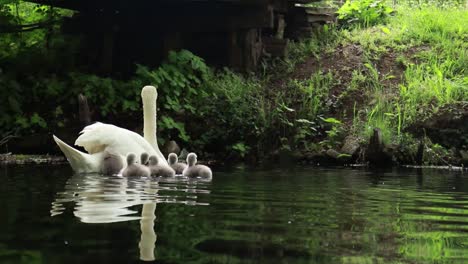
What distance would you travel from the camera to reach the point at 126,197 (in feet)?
20.8

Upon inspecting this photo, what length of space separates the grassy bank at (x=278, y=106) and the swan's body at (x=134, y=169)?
547cm

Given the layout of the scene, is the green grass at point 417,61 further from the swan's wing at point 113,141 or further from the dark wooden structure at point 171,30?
the swan's wing at point 113,141

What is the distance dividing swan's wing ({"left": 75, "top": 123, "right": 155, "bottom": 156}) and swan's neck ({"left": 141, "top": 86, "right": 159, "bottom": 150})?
0.60 meters

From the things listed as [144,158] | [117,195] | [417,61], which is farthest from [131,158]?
[417,61]

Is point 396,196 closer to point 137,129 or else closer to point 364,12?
point 137,129

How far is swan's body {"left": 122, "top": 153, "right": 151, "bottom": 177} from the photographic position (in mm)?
8852

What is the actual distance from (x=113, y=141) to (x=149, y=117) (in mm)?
1145

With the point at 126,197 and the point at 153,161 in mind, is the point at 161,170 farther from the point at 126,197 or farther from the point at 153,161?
the point at 126,197

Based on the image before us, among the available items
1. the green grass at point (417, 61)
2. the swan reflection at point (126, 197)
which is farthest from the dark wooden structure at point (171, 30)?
the swan reflection at point (126, 197)

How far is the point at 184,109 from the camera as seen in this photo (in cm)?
1550

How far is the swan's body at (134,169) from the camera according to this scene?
348 inches

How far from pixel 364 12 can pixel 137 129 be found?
28.0ft

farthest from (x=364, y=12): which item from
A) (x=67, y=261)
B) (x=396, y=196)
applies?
(x=67, y=261)

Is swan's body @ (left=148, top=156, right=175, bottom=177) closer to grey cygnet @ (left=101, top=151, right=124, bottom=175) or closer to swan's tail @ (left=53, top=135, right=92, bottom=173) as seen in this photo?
grey cygnet @ (left=101, top=151, right=124, bottom=175)
